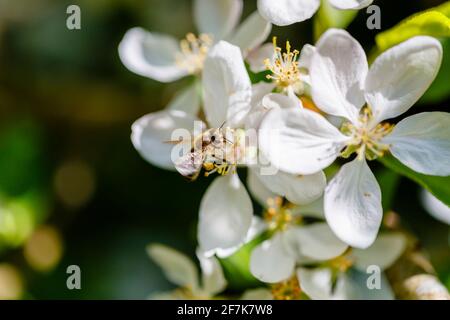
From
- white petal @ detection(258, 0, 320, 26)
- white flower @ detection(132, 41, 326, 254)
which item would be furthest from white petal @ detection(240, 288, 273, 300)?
white petal @ detection(258, 0, 320, 26)

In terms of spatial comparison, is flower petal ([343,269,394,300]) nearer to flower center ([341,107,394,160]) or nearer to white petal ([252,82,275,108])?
flower center ([341,107,394,160])

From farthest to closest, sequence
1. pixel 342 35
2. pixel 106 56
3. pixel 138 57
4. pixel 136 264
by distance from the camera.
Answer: pixel 106 56, pixel 136 264, pixel 138 57, pixel 342 35

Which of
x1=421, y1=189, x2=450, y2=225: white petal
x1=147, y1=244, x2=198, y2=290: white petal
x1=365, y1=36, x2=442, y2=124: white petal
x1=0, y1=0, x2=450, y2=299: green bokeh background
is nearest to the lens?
x1=365, y1=36, x2=442, y2=124: white petal

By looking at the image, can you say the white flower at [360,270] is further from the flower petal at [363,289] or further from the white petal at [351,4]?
the white petal at [351,4]

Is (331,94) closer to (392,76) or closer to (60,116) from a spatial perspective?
(392,76)

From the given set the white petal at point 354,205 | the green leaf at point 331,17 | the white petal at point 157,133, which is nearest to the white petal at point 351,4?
the green leaf at point 331,17

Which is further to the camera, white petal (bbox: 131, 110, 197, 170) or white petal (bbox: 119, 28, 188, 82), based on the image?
white petal (bbox: 119, 28, 188, 82)

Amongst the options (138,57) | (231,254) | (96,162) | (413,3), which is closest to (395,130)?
(231,254)
